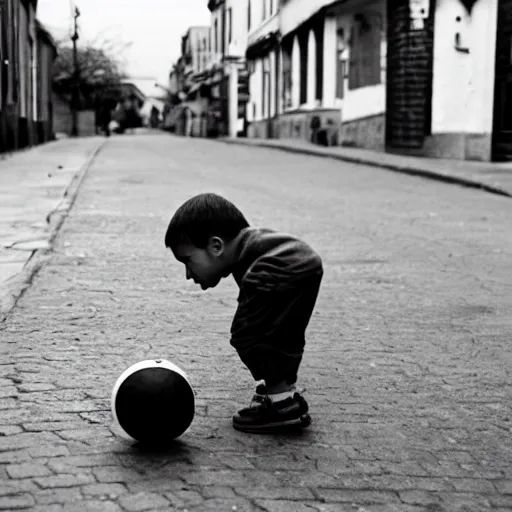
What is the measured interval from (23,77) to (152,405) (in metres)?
28.0

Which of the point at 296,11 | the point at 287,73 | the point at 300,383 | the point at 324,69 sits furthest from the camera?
the point at 287,73

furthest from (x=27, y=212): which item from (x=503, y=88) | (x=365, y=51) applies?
(x=365, y=51)

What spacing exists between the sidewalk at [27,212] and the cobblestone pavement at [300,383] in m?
0.15

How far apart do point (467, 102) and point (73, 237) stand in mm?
14017

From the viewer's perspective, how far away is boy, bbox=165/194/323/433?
3086 millimetres

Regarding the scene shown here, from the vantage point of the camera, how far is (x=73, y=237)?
7.96 m

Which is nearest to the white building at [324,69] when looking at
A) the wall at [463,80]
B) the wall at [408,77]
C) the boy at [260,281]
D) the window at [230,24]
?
the wall at [408,77]

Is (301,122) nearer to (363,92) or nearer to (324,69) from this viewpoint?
(324,69)

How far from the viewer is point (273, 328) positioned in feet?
10.2

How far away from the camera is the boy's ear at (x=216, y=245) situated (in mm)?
3115

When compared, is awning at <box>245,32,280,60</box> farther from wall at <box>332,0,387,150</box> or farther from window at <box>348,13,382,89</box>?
window at <box>348,13,382,89</box>

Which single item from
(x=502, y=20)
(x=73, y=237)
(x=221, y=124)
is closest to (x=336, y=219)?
(x=73, y=237)

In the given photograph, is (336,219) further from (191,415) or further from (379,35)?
(379,35)

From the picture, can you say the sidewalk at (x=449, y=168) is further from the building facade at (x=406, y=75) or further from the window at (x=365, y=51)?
the window at (x=365, y=51)
